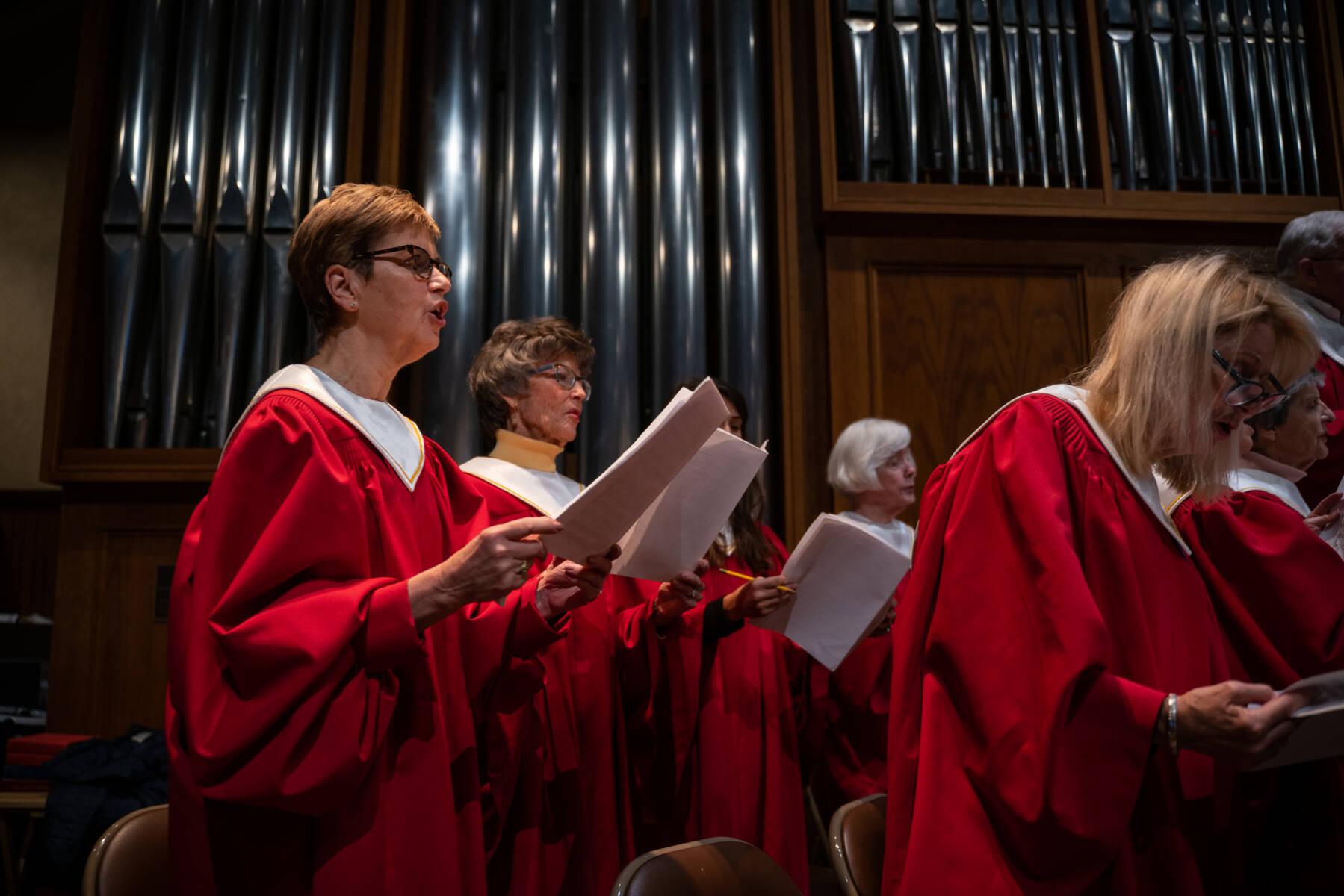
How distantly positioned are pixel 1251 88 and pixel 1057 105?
87 centimetres

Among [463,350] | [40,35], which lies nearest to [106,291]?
[463,350]

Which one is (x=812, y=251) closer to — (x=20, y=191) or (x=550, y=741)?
(x=550, y=741)

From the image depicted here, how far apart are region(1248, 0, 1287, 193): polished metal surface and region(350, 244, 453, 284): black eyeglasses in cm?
378

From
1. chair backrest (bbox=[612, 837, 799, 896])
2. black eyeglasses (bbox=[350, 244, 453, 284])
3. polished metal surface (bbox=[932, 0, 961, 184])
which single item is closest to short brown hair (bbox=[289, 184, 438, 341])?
black eyeglasses (bbox=[350, 244, 453, 284])

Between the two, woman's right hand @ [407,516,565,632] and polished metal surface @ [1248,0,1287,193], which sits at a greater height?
polished metal surface @ [1248,0,1287,193]

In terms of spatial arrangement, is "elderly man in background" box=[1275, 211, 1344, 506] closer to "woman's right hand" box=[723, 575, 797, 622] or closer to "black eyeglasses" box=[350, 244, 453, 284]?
"woman's right hand" box=[723, 575, 797, 622]

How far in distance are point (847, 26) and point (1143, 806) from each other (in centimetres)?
346

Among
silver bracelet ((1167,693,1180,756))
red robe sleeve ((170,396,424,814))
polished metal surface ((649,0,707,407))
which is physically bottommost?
silver bracelet ((1167,693,1180,756))

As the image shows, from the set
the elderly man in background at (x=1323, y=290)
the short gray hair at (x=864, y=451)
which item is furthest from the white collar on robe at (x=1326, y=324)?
the short gray hair at (x=864, y=451)

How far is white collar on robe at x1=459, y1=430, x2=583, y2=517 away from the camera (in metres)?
2.64

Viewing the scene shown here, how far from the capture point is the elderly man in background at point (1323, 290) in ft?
9.12

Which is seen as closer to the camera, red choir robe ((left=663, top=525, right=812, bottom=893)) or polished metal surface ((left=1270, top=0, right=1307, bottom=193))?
red choir robe ((left=663, top=525, right=812, bottom=893))

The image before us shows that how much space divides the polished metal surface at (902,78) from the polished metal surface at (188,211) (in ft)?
8.79

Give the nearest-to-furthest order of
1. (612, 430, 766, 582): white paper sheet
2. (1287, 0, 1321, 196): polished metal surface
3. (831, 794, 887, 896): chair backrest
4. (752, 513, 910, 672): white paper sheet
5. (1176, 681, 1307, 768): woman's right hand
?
(1176, 681, 1307, 768): woman's right hand
(831, 794, 887, 896): chair backrest
(612, 430, 766, 582): white paper sheet
(752, 513, 910, 672): white paper sheet
(1287, 0, 1321, 196): polished metal surface
